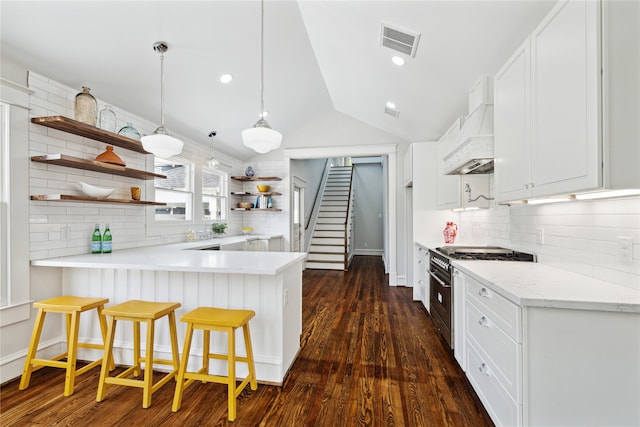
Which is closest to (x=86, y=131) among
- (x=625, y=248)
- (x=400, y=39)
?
(x=400, y=39)

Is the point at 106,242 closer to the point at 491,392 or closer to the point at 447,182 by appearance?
the point at 491,392

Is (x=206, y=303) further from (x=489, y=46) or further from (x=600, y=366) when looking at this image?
(x=489, y=46)

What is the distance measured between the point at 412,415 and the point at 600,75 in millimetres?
2035

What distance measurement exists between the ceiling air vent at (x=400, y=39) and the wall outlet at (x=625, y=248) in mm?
1979

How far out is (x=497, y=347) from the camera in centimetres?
169

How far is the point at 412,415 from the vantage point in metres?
1.91

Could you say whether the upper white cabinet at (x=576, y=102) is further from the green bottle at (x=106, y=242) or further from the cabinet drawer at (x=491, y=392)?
the green bottle at (x=106, y=242)

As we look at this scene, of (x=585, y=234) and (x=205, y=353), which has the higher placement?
(x=585, y=234)

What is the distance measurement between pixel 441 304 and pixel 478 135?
159cm

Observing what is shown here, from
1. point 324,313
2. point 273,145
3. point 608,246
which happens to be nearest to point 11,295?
point 273,145

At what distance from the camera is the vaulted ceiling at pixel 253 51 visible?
219 centimetres

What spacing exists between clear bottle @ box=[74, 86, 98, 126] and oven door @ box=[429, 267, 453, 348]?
3476 mm

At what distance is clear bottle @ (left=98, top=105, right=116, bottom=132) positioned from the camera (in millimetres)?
2908

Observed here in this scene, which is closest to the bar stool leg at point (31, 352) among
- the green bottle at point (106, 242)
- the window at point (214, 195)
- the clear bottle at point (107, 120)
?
Answer: the green bottle at point (106, 242)
